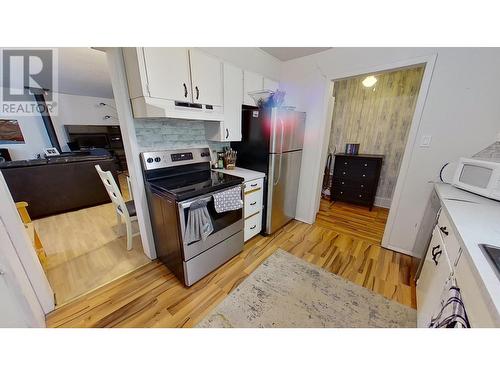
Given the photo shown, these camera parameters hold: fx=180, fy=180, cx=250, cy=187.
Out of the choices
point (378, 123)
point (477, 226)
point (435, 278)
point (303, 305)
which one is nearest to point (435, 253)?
point (435, 278)

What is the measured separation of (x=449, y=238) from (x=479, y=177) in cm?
75

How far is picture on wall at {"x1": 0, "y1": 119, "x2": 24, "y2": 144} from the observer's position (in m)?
4.61

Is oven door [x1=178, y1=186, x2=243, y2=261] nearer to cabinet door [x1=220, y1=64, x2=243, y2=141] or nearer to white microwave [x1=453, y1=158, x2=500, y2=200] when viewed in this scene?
cabinet door [x1=220, y1=64, x2=243, y2=141]

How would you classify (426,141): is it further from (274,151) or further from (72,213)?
(72,213)

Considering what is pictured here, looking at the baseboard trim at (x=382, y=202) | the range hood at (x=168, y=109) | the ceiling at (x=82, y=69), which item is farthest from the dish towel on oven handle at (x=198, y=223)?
the baseboard trim at (x=382, y=202)

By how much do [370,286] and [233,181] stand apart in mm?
1622

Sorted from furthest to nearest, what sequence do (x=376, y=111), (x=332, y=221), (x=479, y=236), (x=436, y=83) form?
(x=376, y=111)
(x=332, y=221)
(x=436, y=83)
(x=479, y=236)

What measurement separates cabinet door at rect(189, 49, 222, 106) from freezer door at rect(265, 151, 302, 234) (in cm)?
89

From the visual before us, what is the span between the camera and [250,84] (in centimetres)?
221

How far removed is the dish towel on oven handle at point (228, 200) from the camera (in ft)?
5.25
